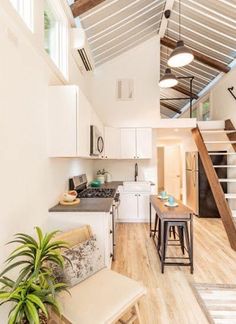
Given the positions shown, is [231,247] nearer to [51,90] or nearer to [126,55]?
[51,90]

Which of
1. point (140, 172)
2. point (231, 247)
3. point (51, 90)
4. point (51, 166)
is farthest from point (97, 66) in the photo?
point (231, 247)

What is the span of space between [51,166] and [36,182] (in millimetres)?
433

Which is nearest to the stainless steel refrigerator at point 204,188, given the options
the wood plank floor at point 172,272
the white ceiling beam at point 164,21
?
the wood plank floor at point 172,272

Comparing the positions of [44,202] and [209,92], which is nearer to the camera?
[44,202]

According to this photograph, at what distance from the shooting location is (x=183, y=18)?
4.34m

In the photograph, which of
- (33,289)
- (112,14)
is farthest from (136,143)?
(33,289)

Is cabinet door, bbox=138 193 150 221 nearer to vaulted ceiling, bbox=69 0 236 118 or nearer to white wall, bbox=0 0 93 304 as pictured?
white wall, bbox=0 0 93 304

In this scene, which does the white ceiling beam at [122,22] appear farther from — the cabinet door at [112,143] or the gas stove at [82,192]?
the gas stove at [82,192]

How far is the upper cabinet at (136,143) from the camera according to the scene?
495 cm

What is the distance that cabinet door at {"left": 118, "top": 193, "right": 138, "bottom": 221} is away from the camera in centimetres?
481

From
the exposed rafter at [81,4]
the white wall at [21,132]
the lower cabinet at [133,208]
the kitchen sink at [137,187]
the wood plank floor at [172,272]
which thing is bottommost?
the wood plank floor at [172,272]

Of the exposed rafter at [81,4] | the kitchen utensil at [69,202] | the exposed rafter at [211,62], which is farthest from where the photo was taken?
the exposed rafter at [211,62]

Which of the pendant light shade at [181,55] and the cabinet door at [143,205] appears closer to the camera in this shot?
the pendant light shade at [181,55]

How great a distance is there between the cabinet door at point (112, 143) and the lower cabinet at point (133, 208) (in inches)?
37.6
